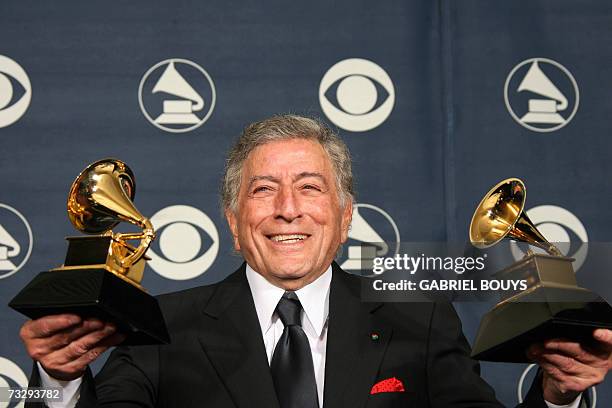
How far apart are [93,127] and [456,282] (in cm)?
130

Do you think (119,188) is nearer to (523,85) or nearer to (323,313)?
(323,313)

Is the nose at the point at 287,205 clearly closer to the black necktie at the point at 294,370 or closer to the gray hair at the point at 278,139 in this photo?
the gray hair at the point at 278,139

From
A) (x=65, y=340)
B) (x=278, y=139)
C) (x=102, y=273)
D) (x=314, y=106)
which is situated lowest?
(x=65, y=340)

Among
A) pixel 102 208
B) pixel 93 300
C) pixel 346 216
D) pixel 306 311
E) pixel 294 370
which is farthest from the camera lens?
pixel 346 216

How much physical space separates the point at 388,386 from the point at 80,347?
69 centimetres

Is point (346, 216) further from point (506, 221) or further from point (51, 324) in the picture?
point (51, 324)

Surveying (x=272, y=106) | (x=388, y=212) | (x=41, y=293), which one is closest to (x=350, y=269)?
(x=388, y=212)

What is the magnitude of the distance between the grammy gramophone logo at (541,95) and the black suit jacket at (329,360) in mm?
869

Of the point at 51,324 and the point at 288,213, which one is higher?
the point at 288,213

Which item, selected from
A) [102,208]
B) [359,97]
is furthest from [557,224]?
[102,208]

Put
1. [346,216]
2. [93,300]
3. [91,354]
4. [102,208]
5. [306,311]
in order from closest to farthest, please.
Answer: [93,300]
[91,354]
[102,208]
[306,311]
[346,216]

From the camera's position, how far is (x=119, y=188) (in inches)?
70.5

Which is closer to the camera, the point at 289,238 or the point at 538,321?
the point at 538,321

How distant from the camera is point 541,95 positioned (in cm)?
272
